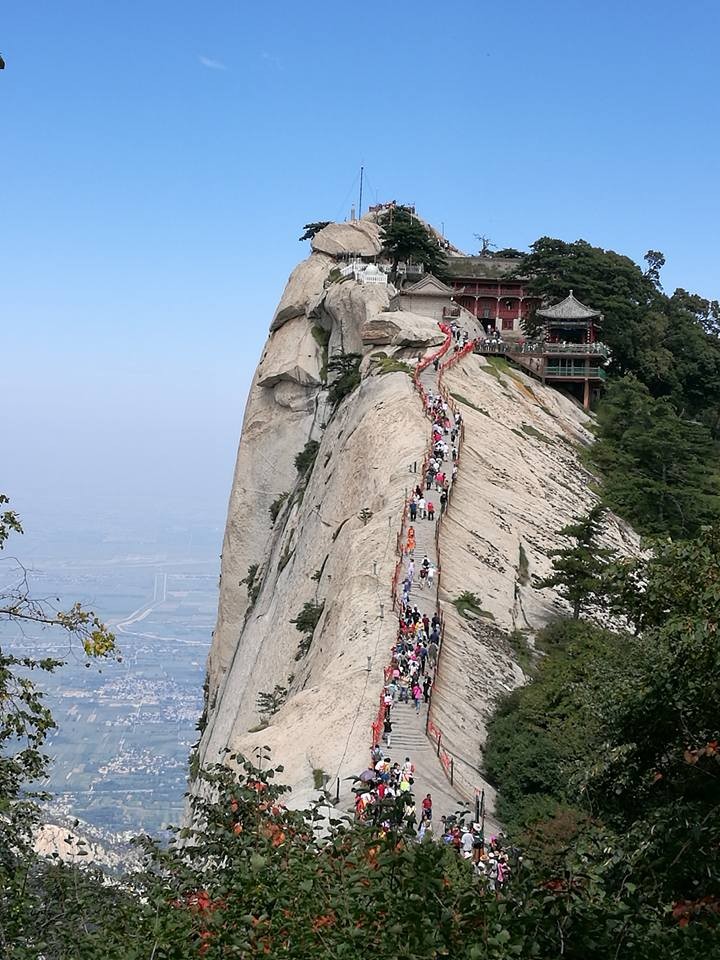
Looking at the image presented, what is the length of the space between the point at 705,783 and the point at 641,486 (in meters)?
36.0

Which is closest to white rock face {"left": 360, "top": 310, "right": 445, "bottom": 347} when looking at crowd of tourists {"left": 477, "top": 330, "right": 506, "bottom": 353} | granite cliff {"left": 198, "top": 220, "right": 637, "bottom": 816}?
granite cliff {"left": 198, "top": 220, "right": 637, "bottom": 816}

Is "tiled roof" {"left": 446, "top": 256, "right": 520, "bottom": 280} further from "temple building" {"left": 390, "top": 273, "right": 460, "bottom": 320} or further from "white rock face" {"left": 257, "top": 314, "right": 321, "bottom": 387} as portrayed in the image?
"white rock face" {"left": 257, "top": 314, "right": 321, "bottom": 387}

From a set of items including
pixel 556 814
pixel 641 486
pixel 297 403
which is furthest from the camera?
pixel 297 403

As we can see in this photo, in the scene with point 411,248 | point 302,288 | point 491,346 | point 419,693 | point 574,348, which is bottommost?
point 419,693

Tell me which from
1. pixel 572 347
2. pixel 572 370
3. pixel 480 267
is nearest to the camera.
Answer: pixel 572 370

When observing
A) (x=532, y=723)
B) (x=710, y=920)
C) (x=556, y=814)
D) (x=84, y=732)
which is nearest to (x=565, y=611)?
(x=532, y=723)

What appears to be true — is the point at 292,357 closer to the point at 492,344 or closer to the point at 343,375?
the point at 343,375

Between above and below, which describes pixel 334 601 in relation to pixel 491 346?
below

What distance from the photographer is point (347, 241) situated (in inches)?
2803

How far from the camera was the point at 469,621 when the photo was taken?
100ft

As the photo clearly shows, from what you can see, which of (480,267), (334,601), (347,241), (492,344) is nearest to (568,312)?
(492,344)

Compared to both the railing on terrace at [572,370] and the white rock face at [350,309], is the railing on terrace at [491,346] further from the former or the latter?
the white rock face at [350,309]

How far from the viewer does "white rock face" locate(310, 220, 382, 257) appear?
7050cm

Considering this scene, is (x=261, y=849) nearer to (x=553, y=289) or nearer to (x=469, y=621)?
(x=469, y=621)
